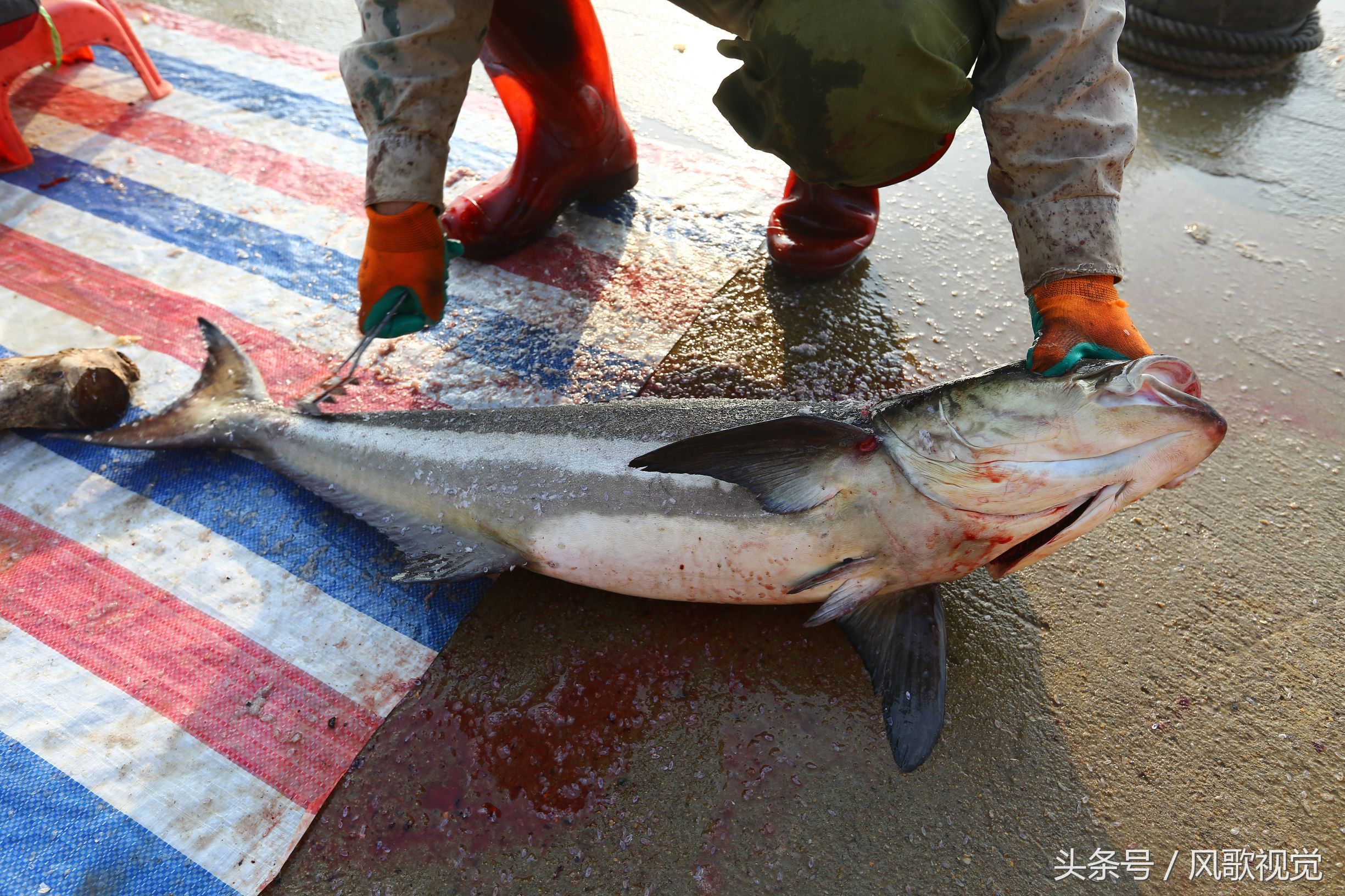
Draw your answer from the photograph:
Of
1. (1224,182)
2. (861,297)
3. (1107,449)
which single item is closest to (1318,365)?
(1224,182)

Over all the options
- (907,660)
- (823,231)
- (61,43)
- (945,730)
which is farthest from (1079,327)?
(61,43)

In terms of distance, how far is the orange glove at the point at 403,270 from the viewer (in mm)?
2283

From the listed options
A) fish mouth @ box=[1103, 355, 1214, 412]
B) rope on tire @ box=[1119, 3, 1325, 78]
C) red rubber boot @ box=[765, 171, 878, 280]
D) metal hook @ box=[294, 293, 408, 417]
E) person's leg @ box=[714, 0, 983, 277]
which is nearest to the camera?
fish mouth @ box=[1103, 355, 1214, 412]

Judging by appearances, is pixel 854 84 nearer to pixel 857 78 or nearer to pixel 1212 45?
pixel 857 78

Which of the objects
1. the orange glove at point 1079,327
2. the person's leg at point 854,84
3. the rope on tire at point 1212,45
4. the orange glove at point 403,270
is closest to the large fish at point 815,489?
the orange glove at point 1079,327

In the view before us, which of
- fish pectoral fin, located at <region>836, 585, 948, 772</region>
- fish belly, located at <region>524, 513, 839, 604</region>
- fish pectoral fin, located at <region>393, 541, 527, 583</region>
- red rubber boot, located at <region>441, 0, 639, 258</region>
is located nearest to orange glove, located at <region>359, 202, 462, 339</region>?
red rubber boot, located at <region>441, 0, 639, 258</region>

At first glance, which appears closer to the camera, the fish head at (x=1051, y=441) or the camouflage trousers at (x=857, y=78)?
the fish head at (x=1051, y=441)

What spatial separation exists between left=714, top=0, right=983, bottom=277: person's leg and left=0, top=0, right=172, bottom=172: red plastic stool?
3032mm

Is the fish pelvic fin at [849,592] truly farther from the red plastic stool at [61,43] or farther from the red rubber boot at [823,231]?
the red plastic stool at [61,43]

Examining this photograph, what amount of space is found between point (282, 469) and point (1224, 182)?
13.1 feet

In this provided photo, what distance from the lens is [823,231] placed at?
9.78ft

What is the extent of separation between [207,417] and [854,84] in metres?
2.11

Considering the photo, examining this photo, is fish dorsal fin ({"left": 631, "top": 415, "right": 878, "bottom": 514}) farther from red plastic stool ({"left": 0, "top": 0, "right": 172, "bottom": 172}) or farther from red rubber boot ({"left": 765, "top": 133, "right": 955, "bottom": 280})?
red plastic stool ({"left": 0, "top": 0, "right": 172, "bottom": 172})

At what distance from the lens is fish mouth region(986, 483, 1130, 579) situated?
1589 millimetres
